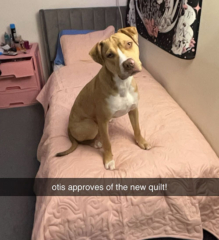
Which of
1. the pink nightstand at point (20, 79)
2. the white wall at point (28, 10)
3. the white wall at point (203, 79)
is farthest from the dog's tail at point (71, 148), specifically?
the white wall at point (28, 10)

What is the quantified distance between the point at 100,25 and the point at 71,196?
2258mm

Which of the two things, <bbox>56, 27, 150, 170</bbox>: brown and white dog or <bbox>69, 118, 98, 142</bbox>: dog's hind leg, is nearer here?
<bbox>56, 27, 150, 170</bbox>: brown and white dog

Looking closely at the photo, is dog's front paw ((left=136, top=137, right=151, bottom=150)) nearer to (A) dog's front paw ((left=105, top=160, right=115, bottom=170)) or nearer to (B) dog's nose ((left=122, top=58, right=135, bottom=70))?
(A) dog's front paw ((left=105, top=160, right=115, bottom=170))

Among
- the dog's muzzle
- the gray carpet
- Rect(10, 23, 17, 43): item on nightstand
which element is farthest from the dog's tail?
Rect(10, 23, 17, 43): item on nightstand

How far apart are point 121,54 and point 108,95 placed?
25 centimetres

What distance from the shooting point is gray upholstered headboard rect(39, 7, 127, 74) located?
2596 mm

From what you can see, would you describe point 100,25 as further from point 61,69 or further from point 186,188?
point 186,188

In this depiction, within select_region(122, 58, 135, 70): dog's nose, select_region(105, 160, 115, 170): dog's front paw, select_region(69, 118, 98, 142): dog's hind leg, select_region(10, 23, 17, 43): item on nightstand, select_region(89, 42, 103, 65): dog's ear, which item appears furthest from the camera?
select_region(10, 23, 17, 43): item on nightstand

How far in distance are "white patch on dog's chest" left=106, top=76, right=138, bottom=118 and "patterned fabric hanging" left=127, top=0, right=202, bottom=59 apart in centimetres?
62

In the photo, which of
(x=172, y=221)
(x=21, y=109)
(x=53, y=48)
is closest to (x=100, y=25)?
(x=53, y=48)

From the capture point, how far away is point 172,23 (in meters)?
1.68

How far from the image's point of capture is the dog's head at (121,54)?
2.97 ft

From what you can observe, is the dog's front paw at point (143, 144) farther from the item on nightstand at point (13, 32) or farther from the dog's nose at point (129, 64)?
the item on nightstand at point (13, 32)

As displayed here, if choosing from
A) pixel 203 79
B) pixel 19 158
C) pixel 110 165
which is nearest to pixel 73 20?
pixel 19 158
